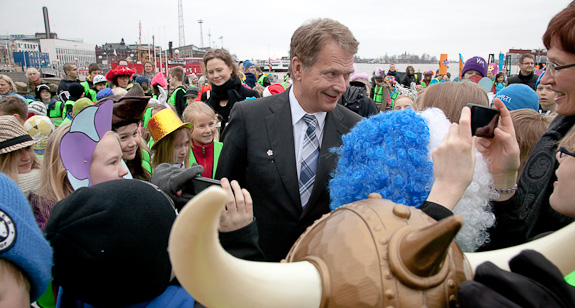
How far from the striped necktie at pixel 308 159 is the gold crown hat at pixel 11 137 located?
80.8 inches

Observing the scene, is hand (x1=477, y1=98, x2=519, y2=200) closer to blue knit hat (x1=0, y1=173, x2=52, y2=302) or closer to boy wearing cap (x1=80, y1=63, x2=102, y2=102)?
blue knit hat (x1=0, y1=173, x2=52, y2=302)

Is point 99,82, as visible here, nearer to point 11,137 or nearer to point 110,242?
point 11,137

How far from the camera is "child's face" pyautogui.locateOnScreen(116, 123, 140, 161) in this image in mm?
2473

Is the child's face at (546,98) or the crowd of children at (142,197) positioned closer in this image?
the crowd of children at (142,197)

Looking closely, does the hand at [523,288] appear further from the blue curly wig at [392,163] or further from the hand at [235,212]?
→ the hand at [235,212]

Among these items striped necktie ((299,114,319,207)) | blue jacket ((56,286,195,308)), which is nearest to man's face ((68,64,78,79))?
striped necktie ((299,114,319,207))

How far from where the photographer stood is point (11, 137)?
2.41 m

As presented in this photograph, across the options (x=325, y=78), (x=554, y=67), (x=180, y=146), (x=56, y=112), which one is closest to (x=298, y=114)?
(x=325, y=78)

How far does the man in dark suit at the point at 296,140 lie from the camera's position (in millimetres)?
2088

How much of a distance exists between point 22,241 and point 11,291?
5.6 inches

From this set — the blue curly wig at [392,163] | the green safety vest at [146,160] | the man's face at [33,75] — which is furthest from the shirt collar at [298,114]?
the man's face at [33,75]

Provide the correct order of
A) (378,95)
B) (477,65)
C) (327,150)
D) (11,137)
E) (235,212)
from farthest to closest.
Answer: (378,95)
(477,65)
(11,137)
(327,150)
(235,212)

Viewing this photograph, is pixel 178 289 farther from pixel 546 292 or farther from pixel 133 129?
pixel 133 129

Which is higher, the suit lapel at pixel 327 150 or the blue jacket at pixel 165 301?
the suit lapel at pixel 327 150
